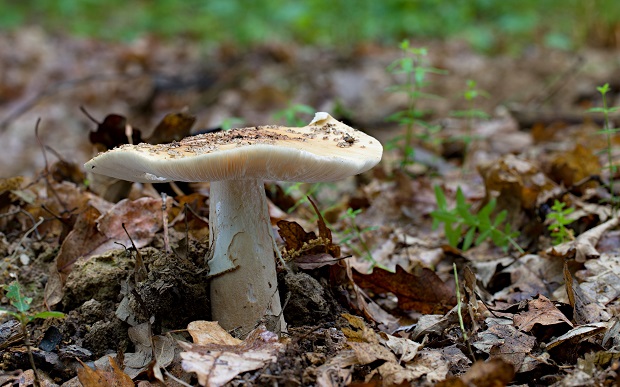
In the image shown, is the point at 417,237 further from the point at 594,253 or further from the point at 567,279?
the point at 567,279

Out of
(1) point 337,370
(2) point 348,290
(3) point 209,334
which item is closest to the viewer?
(1) point 337,370

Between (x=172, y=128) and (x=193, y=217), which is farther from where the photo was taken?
(x=172, y=128)

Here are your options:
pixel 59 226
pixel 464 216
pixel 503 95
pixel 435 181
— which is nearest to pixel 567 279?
pixel 464 216

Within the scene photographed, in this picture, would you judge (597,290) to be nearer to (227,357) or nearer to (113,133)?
(227,357)

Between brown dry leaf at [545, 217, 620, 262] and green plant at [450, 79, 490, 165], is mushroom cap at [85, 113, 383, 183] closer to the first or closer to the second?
brown dry leaf at [545, 217, 620, 262]

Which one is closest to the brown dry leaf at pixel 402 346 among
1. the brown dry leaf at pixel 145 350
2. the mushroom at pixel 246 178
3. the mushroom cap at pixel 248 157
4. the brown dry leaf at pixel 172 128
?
the mushroom at pixel 246 178

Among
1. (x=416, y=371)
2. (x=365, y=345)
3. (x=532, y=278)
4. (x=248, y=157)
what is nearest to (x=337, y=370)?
(x=365, y=345)
